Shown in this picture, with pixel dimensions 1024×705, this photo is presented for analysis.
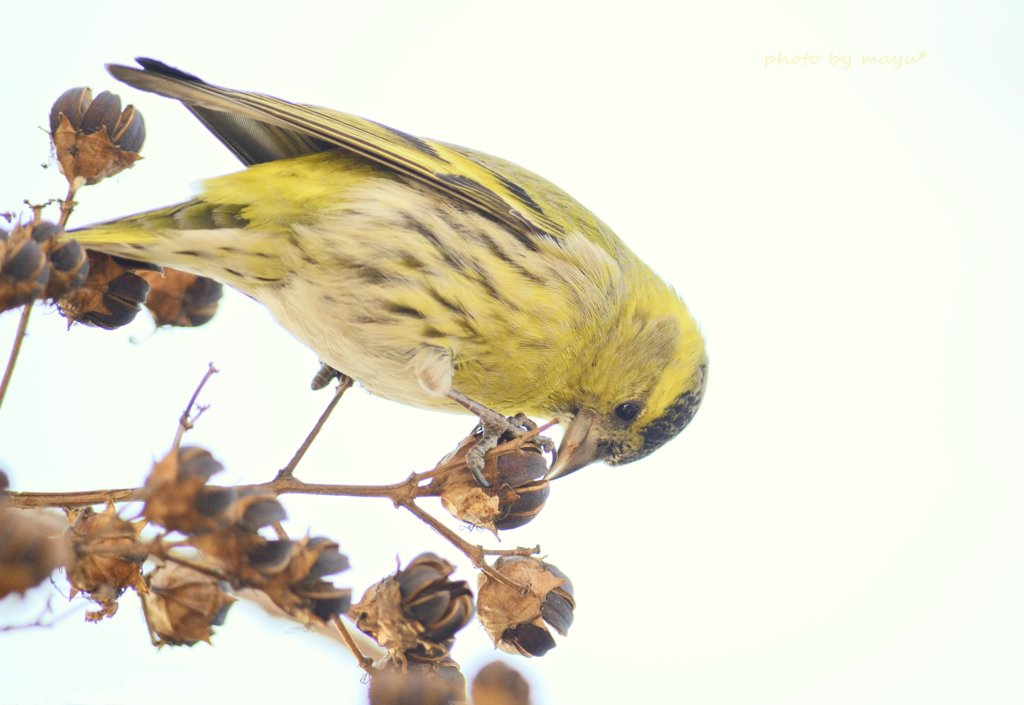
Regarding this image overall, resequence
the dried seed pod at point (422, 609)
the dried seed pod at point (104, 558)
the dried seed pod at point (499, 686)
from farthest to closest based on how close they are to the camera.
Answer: the dried seed pod at point (499, 686), the dried seed pod at point (422, 609), the dried seed pod at point (104, 558)

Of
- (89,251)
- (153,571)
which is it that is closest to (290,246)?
(89,251)

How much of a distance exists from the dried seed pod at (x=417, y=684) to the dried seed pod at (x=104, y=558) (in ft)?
1.74

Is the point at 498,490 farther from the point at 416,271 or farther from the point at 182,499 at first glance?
the point at 416,271

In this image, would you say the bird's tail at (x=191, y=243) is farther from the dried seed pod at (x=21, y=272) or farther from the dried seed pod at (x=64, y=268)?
the dried seed pod at (x=21, y=272)

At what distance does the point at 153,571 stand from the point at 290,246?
62.5 inches

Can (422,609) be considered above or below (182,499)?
below

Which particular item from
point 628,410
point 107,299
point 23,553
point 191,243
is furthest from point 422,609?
point 628,410

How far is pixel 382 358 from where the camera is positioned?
367cm

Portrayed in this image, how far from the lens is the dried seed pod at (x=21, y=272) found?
6.74 ft

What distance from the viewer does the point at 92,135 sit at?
9.22 ft

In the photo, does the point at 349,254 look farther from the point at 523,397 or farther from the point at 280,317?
the point at 523,397

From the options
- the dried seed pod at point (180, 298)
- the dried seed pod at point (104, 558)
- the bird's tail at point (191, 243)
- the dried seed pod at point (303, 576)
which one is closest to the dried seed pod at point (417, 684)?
the dried seed pod at point (303, 576)

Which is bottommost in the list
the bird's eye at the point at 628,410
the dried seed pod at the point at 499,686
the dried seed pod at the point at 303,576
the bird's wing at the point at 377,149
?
the dried seed pod at the point at 499,686

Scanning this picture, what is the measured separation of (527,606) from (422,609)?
1.43 ft
